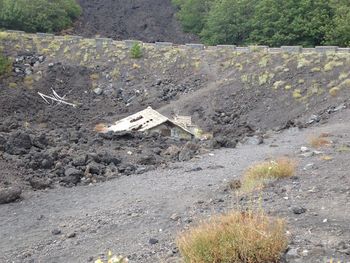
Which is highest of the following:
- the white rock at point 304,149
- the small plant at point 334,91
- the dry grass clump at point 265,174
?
the small plant at point 334,91

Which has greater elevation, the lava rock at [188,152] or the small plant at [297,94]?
the small plant at [297,94]

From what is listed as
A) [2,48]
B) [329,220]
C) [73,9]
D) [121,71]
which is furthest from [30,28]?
[329,220]

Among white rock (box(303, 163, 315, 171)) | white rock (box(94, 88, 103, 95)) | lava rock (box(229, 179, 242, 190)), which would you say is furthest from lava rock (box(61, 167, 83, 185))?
white rock (box(94, 88, 103, 95))

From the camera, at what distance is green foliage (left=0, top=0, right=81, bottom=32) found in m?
47.1

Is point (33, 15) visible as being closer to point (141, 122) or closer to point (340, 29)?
point (340, 29)

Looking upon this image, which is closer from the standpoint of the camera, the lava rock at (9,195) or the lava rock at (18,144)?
the lava rock at (9,195)

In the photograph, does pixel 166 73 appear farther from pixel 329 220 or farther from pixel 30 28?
pixel 329 220

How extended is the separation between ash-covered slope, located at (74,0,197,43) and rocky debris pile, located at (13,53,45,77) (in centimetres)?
1906

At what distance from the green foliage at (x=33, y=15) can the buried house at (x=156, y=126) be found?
25.1m

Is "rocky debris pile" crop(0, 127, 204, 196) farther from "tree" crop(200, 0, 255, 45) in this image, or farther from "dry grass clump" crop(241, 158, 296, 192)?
"tree" crop(200, 0, 255, 45)

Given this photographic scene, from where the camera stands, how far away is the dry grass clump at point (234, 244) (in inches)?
265

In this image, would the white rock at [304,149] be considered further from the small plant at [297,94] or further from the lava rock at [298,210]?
the small plant at [297,94]

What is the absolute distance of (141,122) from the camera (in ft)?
83.8

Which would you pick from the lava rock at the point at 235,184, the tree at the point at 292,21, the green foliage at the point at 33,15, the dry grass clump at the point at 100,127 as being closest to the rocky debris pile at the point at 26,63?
the dry grass clump at the point at 100,127
